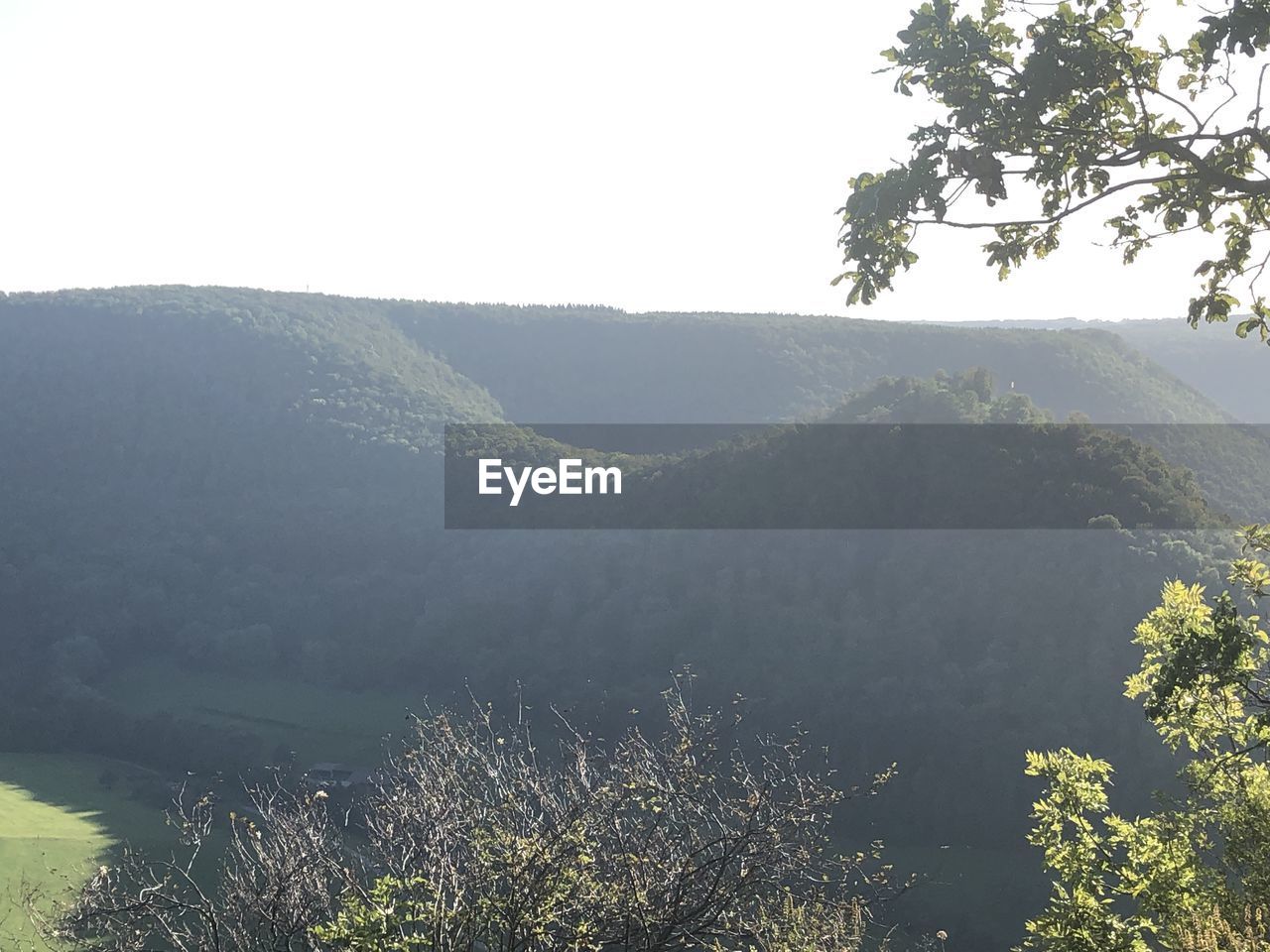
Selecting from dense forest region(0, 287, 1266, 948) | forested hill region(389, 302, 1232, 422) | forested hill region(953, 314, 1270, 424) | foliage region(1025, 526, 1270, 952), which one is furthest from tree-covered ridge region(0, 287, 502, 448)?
foliage region(1025, 526, 1270, 952)

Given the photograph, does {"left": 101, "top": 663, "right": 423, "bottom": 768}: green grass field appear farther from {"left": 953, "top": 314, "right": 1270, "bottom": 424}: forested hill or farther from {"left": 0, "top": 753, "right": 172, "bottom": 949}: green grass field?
{"left": 953, "top": 314, "right": 1270, "bottom": 424}: forested hill

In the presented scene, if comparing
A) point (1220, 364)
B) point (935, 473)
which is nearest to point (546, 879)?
point (935, 473)

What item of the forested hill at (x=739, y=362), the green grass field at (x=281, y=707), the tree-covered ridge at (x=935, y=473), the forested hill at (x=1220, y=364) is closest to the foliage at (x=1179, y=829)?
the tree-covered ridge at (x=935, y=473)

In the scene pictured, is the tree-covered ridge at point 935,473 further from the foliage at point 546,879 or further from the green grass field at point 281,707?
the foliage at point 546,879

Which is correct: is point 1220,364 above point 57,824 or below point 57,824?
above

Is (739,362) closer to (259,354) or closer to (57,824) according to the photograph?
(259,354)

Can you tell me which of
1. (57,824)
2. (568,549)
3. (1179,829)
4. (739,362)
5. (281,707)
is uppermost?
(739,362)
